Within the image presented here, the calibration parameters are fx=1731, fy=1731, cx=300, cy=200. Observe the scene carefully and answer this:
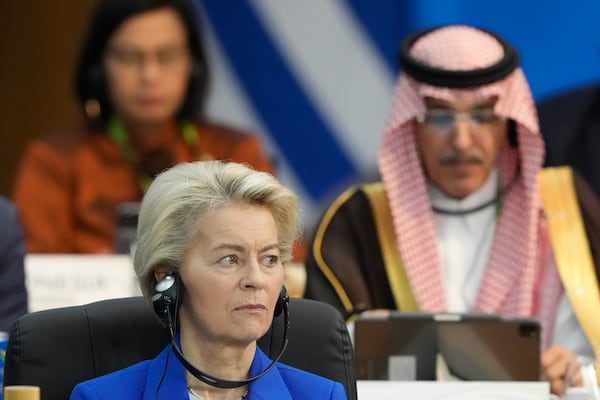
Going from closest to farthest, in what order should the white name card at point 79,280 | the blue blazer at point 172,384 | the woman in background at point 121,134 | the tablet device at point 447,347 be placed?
1. the blue blazer at point 172,384
2. the tablet device at point 447,347
3. the white name card at point 79,280
4. the woman in background at point 121,134

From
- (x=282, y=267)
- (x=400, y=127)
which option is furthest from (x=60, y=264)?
(x=282, y=267)

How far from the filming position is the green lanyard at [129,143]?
6.47 m

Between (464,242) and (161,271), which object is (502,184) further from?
(161,271)

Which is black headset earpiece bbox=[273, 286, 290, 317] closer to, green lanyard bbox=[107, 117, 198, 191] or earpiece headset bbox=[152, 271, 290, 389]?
earpiece headset bbox=[152, 271, 290, 389]

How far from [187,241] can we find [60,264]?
7.28 feet

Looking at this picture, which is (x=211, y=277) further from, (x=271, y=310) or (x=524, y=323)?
(x=524, y=323)

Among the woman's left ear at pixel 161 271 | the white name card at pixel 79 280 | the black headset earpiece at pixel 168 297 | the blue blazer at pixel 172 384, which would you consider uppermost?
the woman's left ear at pixel 161 271

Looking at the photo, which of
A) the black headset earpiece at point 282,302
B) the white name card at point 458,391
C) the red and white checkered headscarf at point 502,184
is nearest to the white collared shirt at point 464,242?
the red and white checkered headscarf at point 502,184

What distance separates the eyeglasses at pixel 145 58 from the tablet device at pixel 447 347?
102 inches

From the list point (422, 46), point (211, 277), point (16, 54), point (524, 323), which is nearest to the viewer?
point (211, 277)

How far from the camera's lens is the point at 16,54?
27.8 ft

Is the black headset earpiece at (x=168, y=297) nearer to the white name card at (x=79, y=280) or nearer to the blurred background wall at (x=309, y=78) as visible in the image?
the white name card at (x=79, y=280)

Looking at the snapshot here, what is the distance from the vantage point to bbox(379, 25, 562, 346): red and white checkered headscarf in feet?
16.7

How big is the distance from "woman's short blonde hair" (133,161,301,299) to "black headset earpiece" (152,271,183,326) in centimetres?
4
